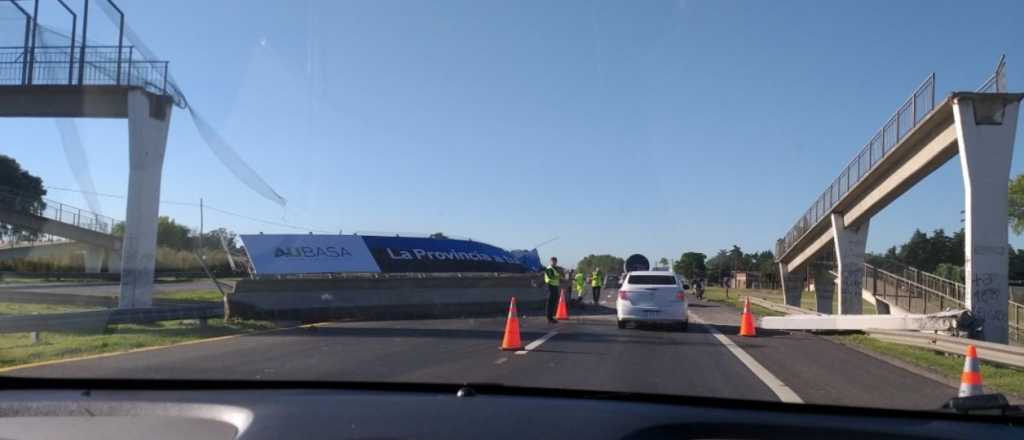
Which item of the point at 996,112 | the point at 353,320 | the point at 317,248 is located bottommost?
the point at 353,320

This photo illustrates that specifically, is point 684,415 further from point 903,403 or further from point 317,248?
point 317,248

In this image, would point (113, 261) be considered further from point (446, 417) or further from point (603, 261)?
point (603, 261)

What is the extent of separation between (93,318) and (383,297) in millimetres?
9487

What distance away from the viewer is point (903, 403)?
8430 mm

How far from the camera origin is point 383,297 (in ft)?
78.1

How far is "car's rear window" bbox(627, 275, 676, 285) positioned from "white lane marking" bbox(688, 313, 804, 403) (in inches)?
90.1

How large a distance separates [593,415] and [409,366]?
805 cm

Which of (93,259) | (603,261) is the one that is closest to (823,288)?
(93,259)

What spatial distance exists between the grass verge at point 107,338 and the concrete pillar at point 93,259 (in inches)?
392

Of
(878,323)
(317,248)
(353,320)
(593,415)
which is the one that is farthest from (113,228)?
(593,415)

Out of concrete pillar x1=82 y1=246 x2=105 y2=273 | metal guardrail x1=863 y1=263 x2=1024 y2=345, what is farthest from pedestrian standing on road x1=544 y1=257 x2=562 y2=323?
concrete pillar x1=82 y1=246 x2=105 y2=273

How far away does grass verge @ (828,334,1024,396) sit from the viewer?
10562 millimetres

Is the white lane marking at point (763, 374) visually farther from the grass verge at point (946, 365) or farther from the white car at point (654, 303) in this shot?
the grass verge at point (946, 365)

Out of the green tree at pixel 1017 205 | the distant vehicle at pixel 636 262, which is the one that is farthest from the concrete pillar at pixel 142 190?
the green tree at pixel 1017 205
